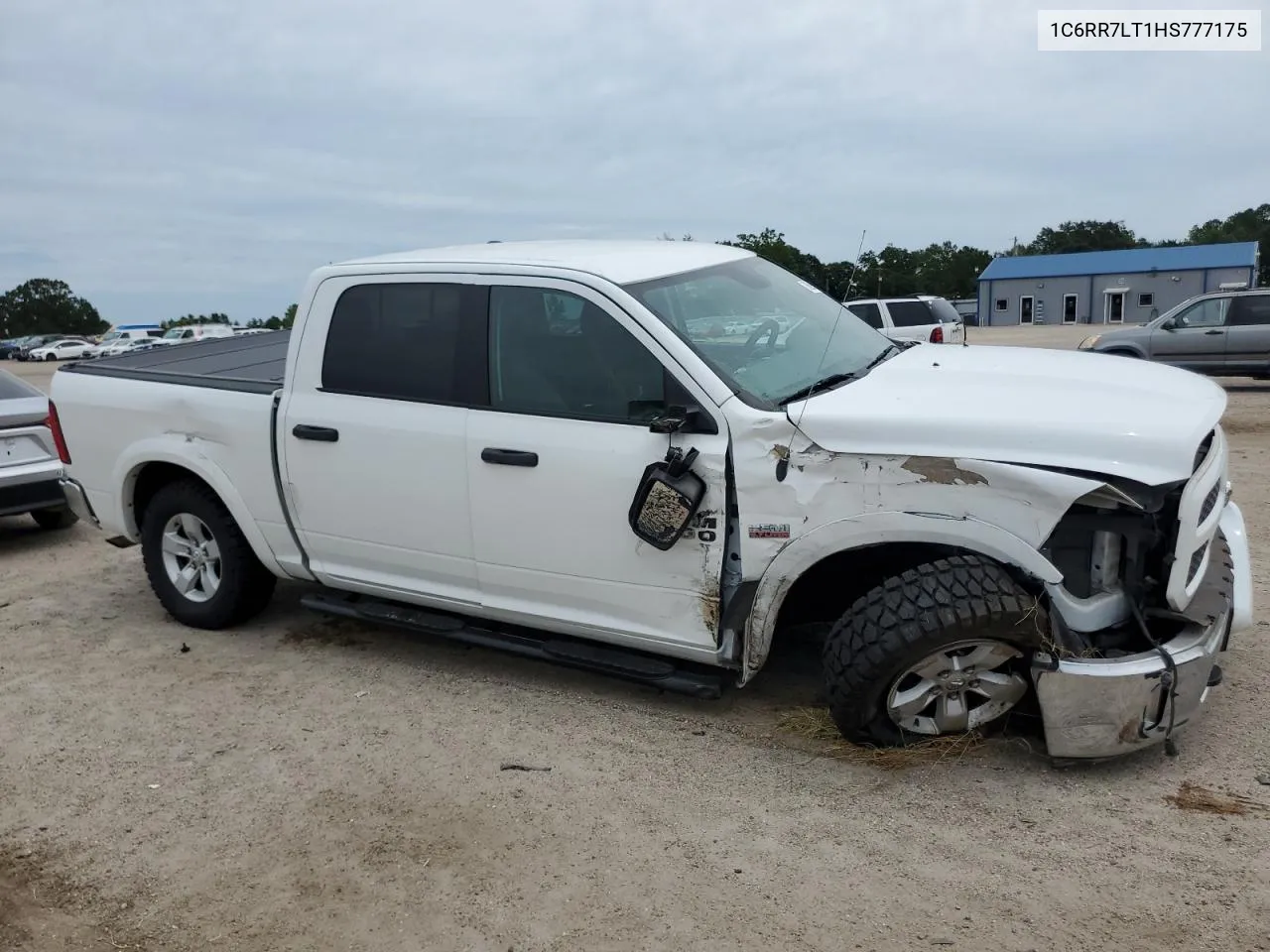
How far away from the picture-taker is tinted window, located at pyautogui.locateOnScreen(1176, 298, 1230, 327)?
1545cm

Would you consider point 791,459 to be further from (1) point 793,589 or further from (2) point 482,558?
(2) point 482,558

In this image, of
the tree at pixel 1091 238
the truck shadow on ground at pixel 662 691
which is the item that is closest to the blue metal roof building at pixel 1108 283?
the tree at pixel 1091 238

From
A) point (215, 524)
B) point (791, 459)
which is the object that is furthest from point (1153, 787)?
point (215, 524)

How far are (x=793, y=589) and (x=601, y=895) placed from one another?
4.69 ft

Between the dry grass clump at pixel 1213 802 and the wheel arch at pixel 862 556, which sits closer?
the dry grass clump at pixel 1213 802

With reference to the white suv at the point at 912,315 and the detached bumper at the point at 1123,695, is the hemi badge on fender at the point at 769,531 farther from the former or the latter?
the white suv at the point at 912,315

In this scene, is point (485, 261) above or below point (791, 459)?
above

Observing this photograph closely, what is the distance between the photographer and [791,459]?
11.8 ft

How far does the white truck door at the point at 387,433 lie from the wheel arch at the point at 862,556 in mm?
1339

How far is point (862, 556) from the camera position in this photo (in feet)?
12.5

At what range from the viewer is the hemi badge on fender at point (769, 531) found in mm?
3635

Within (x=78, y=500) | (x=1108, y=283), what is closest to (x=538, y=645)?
(x=78, y=500)

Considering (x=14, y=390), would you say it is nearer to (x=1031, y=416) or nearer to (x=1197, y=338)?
(x=1031, y=416)

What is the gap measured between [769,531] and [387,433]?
5.91ft
